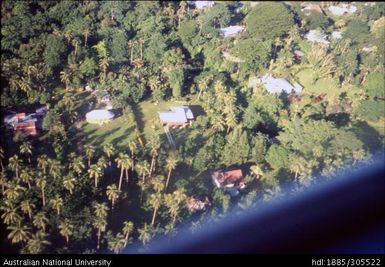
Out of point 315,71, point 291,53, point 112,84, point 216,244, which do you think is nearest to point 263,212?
point 216,244

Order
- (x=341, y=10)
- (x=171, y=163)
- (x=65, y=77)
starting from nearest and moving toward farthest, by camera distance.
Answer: (x=171, y=163)
(x=65, y=77)
(x=341, y=10)

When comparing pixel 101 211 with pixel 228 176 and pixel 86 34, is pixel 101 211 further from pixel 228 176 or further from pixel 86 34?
pixel 86 34

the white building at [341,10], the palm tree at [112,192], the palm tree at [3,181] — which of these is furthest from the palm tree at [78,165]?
the white building at [341,10]

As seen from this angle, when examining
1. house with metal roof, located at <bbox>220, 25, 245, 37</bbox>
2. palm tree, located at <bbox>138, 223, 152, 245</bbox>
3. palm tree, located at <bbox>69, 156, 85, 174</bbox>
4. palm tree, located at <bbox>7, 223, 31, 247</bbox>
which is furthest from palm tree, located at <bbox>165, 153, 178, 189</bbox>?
house with metal roof, located at <bbox>220, 25, 245, 37</bbox>

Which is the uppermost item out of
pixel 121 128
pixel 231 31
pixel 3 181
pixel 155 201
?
pixel 231 31

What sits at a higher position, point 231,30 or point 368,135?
point 231,30

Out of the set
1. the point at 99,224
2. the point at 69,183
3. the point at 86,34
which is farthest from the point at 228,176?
the point at 86,34
